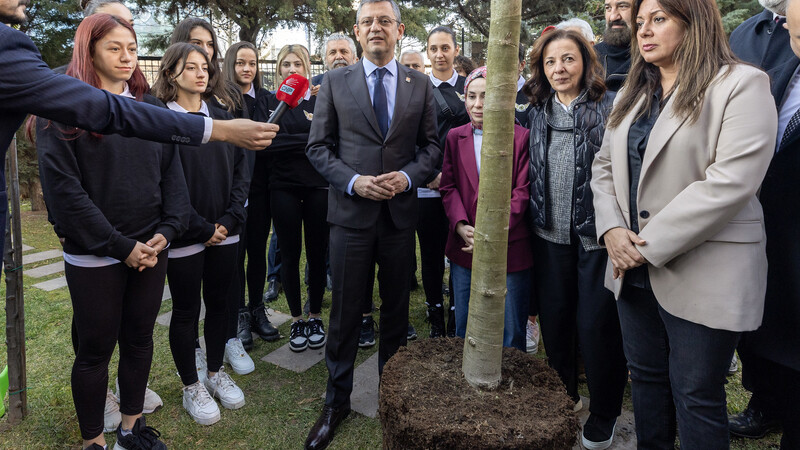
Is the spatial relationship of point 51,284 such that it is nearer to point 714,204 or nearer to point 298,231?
point 298,231

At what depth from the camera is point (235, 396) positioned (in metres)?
3.16


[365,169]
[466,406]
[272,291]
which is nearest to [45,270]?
[272,291]

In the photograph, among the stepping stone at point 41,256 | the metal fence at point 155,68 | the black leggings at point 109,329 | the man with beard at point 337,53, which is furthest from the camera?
the metal fence at point 155,68

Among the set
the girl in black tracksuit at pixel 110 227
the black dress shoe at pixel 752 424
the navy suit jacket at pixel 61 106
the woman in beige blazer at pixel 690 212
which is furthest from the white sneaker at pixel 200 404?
the black dress shoe at pixel 752 424

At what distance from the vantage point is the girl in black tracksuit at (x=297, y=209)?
3953 mm

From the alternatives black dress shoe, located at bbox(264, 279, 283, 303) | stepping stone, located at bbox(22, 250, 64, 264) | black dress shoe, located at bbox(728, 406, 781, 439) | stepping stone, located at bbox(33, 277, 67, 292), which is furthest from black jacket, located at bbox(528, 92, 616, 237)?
stepping stone, located at bbox(22, 250, 64, 264)

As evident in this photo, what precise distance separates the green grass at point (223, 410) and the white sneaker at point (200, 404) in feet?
0.14

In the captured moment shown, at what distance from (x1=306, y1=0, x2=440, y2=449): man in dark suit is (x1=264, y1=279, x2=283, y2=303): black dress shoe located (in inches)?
85.8

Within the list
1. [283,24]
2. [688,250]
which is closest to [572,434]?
[688,250]

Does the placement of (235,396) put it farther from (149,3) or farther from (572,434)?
(149,3)

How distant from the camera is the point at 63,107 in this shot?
1.79m

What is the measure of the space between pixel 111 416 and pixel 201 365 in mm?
628

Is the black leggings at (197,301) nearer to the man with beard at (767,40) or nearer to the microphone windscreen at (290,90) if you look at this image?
the microphone windscreen at (290,90)

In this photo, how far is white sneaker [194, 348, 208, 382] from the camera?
3.37 metres
